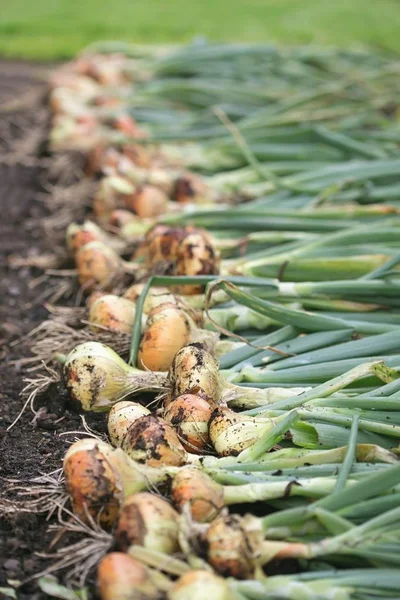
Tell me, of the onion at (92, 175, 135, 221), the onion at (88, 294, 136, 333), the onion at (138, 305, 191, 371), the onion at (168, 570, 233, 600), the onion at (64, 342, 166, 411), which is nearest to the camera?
the onion at (168, 570, 233, 600)

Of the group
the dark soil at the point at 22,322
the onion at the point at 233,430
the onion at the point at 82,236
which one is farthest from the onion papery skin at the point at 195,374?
the onion at the point at 82,236

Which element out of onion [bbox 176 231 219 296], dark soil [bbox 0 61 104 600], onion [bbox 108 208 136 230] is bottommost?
dark soil [bbox 0 61 104 600]

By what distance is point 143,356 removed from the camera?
231 cm

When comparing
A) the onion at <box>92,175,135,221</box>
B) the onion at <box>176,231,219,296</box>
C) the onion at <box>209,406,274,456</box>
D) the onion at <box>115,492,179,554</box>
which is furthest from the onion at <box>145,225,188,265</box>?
the onion at <box>115,492,179,554</box>

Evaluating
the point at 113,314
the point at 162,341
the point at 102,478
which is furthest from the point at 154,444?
the point at 113,314

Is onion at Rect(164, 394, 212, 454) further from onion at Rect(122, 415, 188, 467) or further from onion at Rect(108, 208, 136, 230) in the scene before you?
onion at Rect(108, 208, 136, 230)

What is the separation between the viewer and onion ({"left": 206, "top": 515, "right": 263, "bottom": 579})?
1.54m

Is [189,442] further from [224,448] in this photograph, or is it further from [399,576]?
[399,576]

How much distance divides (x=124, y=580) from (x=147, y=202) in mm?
2256

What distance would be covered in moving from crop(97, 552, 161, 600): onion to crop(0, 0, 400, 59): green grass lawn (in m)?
6.12

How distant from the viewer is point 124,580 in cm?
146

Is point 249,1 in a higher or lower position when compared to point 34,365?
higher

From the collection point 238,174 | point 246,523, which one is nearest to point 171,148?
point 238,174

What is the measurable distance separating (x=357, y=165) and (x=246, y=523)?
2301 mm
